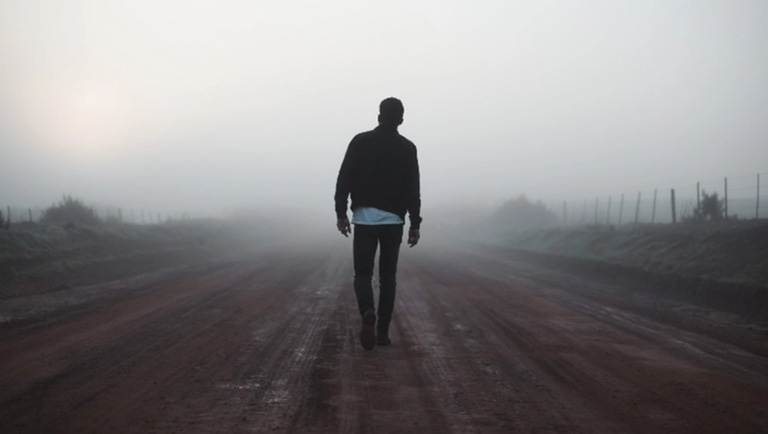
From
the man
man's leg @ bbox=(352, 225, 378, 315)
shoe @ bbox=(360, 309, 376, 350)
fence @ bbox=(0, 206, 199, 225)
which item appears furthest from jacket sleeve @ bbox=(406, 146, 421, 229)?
fence @ bbox=(0, 206, 199, 225)

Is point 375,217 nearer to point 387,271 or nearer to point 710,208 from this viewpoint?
point 387,271

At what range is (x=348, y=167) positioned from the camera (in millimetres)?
4816

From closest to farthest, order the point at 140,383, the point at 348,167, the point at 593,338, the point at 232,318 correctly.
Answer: the point at 140,383 → the point at 348,167 → the point at 593,338 → the point at 232,318

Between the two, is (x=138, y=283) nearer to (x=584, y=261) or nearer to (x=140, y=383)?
(x=140, y=383)

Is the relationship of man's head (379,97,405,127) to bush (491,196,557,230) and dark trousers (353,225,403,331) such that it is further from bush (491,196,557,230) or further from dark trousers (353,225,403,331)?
bush (491,196,557,230)

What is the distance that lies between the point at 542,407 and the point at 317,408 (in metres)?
1.33

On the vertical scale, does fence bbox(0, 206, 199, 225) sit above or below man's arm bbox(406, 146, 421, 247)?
below

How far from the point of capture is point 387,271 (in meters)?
4.92

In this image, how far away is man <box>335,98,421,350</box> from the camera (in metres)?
4.76

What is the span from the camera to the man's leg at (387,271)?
189 inches

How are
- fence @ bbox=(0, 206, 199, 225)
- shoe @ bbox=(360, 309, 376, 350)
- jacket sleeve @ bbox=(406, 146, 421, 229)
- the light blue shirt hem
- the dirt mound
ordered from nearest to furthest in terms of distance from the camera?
1. shoe @ bbox=(360, 309, 376, 350)
2. the light blue shirt hem
3. jacket sleeve @ bbox=(406, 146, 421, 229)
4. the dirt mound
5. fence @ bbox=(0, 206, 199, 225)

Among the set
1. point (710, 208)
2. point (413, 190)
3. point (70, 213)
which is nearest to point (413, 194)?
point (413, 190)

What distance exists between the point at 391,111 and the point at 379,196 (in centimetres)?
80

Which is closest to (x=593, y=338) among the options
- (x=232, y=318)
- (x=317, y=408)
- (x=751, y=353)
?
(x=751, y=353)
